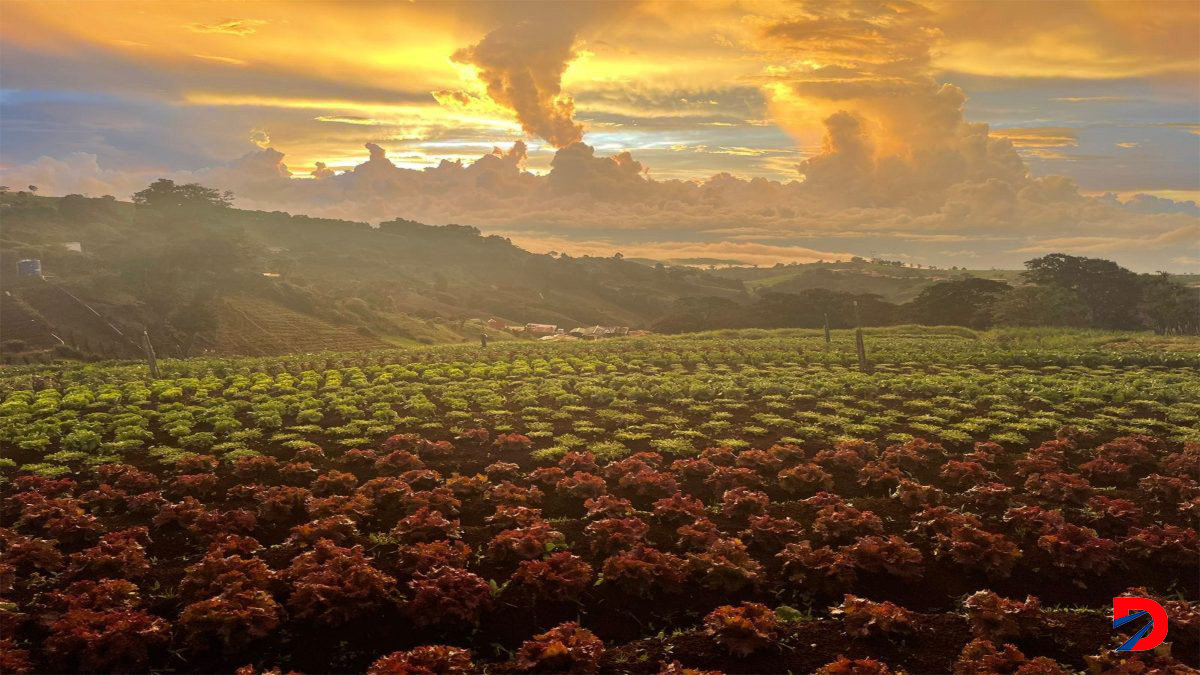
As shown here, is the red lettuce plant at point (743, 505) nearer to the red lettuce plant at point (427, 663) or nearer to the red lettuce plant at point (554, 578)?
the red lettuce plant at point (554, 578)

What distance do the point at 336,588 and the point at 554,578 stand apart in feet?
10.3

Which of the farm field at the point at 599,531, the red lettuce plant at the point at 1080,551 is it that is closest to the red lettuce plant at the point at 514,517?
the farm field at the point at 599,531

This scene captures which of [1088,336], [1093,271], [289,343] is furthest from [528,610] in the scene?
[1093,271]

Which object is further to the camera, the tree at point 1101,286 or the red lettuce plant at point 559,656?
the tree at point 1101,286

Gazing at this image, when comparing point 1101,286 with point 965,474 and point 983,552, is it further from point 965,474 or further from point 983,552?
point 983,552

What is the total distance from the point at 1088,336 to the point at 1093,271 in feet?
101

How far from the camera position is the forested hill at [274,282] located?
6769 centimetres

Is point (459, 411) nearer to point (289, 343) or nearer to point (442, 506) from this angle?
point (442, 506)

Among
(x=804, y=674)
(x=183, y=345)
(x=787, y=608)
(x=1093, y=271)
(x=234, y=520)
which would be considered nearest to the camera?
(x=804, y=674)

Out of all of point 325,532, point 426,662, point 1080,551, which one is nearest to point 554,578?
point 426,662

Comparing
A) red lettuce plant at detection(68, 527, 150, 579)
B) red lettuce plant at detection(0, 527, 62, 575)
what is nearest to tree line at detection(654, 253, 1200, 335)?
red lettuce plant at detection(68, 527, 150, 579)

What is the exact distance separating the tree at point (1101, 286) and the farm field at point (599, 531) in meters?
56.4

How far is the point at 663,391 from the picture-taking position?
1118 inches

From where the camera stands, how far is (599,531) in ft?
44.5
